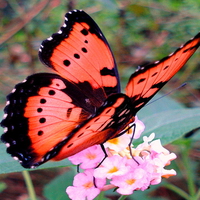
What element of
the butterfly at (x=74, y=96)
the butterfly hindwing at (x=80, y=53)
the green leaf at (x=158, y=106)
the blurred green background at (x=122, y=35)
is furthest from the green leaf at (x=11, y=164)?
the blurred green background at (x=122, y=35)

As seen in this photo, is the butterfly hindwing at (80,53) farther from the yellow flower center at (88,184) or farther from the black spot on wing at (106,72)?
the yellow flower center at (88,184)

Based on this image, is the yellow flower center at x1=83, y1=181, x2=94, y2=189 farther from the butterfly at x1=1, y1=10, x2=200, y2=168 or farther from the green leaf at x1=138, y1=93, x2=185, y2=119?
the green leaf at x1=138, y1=93, x2=185, y2=119

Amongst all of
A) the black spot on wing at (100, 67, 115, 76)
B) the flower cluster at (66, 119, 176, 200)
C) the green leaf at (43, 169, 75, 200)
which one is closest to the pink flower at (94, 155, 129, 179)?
the flower cluster at (66, 119, 176, 200)

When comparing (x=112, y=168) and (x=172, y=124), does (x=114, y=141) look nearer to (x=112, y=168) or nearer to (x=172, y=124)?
(x=112, y=168)

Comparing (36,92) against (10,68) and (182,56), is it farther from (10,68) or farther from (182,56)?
(10,68)

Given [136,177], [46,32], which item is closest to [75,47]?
[136,177]
